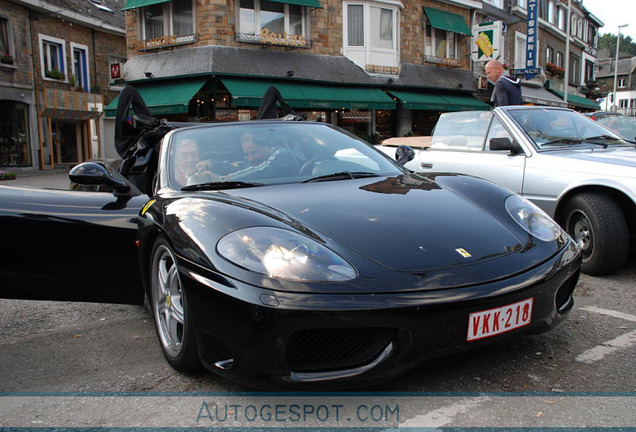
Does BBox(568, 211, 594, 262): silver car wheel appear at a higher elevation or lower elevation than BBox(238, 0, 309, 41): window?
lower

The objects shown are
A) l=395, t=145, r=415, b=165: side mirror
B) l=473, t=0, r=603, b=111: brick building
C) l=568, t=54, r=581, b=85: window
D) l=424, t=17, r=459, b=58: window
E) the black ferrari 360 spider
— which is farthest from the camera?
l=568, t=54, r=581, b=85: window

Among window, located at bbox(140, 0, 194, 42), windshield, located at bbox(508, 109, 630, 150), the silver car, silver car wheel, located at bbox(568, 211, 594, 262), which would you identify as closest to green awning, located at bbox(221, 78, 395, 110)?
window, located at bbox(140, 0, 194, 42)

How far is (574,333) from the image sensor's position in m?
2.88

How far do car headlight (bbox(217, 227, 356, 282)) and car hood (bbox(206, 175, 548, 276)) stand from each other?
9cm

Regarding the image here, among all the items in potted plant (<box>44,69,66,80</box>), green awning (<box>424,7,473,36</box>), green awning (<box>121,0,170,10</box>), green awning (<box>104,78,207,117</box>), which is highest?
green awning (<box>424,7,473,36</box>)

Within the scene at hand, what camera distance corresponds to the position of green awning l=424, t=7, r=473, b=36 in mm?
21438

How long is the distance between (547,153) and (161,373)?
3.72 metres

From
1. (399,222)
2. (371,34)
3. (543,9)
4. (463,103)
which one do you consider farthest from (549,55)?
(399,222)

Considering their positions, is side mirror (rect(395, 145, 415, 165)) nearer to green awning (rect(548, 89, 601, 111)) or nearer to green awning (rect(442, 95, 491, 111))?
green awning (rect(442, 95, 491, 111))

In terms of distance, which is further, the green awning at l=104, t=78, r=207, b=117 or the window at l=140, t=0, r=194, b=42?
the window at l=140, t=0, r=194, b=42

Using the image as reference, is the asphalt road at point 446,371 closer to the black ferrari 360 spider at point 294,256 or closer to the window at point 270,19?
the black ferrari 360 spider at point 294,256

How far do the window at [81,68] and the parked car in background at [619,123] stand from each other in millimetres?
21433

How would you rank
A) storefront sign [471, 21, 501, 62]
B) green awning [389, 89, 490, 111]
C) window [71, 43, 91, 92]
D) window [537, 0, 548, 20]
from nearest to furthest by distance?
green awning [389, 89, 490, 111] < storefront sign [471, 21, 501, 62] < window [71, 43, 91, 92] < window [537, 0, 548, 20]

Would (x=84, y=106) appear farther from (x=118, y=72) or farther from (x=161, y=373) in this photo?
(x=161, y=373)
